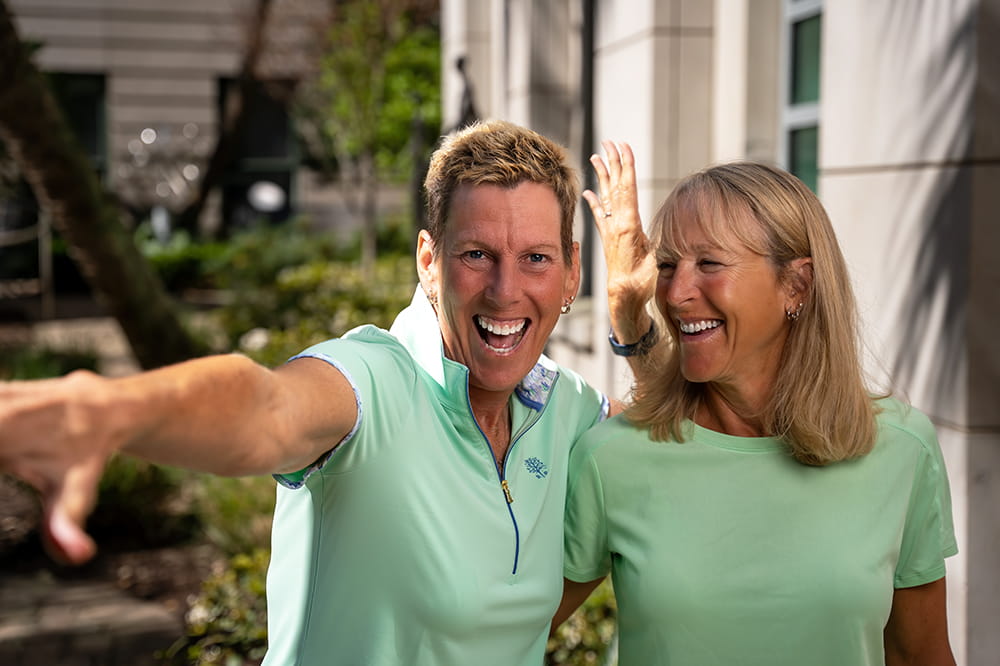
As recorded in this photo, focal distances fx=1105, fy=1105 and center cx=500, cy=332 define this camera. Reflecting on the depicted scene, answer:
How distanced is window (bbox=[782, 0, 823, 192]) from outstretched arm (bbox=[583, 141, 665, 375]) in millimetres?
2645

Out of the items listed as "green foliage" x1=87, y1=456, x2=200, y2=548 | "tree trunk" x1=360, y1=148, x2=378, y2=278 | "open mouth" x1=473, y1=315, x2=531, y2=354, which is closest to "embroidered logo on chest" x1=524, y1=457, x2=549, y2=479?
"open mouth" x1=473, y1=315, x2=531, y2=354

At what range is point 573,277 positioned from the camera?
276 centimetres

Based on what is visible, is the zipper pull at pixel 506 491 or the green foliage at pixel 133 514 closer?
the zipper pull at pixel 506 491

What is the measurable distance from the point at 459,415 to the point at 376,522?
32 centimetres

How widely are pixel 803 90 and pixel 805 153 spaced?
0.35 meters

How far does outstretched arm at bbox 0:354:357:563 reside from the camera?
1.21 m

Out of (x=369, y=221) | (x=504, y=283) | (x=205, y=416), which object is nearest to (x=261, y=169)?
(x=369, y=221)

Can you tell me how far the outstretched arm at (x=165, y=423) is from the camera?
1.21 meters

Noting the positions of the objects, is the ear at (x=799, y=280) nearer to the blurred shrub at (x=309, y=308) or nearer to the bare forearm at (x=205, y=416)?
the bare forearm at (x=205, y=416)

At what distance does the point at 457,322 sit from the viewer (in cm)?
252

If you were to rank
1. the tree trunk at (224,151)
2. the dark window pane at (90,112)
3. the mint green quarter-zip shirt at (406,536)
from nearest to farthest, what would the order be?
the mint green quarter-zip shirt at (406,536) → the tree trunk at (224,151) → the dark window pane at (90,112)

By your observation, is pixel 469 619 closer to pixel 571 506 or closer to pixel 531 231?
pixel 571 506

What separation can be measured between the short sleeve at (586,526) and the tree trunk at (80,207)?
6.96 m

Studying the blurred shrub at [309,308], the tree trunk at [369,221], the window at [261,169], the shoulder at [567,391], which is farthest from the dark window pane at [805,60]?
the window at [261,169]
